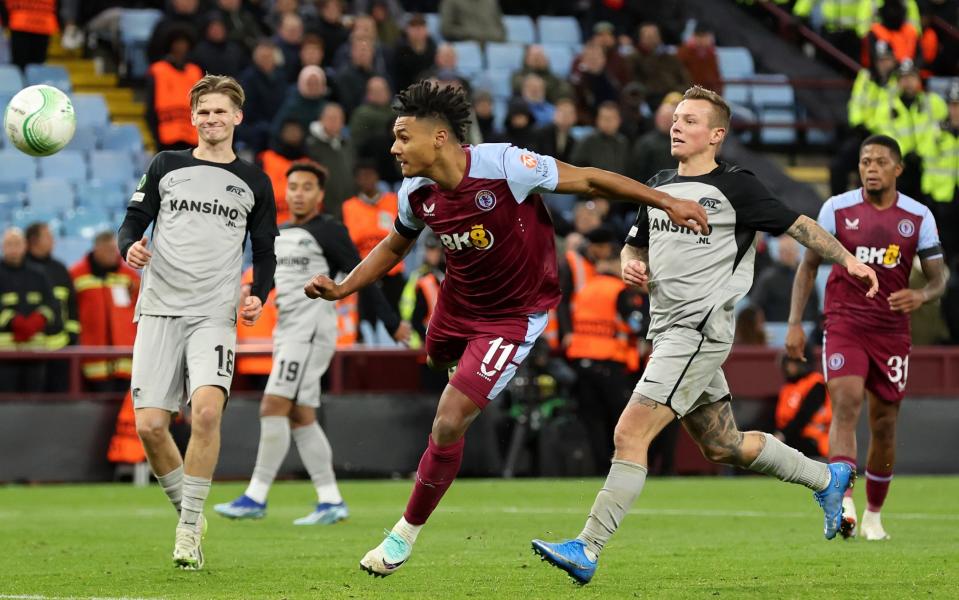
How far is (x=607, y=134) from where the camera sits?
63.8 ft

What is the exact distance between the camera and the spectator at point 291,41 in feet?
65.1

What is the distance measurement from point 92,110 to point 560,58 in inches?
265

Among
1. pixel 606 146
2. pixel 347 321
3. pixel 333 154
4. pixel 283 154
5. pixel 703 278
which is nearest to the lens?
pixel 703 278

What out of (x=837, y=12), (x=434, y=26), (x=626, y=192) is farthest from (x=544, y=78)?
(x=626, y=192)

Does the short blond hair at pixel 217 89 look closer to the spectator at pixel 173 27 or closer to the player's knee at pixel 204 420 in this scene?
the player's knee at pixel 204 420

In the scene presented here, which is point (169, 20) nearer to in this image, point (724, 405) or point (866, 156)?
point (866, 156)

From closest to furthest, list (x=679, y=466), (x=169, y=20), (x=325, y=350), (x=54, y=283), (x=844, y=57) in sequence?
(x=325, y=350), (x=54, y=283), (x=679, y=466), (x=169, y=20), (x=844, y=57)

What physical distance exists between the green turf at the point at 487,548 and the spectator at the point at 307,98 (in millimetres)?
4839

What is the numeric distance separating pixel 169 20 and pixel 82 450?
5.53 meters

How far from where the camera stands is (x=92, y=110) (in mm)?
20219

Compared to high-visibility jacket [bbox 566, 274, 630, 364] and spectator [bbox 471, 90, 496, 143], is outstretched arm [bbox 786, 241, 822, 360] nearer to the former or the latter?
high-visibility jacket [bbox 566, 274, 630, 364]

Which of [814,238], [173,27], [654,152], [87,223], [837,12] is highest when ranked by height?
[837,12]

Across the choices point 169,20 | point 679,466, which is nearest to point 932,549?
point 679,466

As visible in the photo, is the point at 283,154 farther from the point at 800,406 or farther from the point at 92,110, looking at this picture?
the point at 800,406
